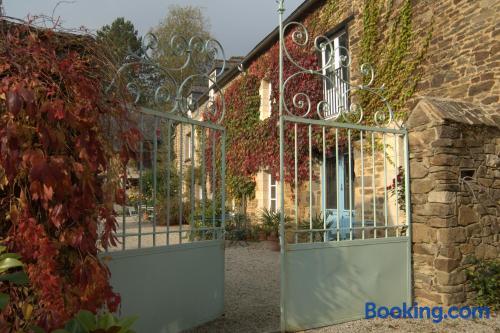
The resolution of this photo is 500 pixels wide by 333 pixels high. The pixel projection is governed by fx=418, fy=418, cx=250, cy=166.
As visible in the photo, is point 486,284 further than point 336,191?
No

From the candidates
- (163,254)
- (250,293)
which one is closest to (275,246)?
(250,293)

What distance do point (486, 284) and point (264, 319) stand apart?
2452mm

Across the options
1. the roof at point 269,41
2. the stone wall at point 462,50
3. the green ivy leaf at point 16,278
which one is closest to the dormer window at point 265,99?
the roof at point 269,41

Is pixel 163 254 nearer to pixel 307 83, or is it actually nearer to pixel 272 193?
pixel 307 83

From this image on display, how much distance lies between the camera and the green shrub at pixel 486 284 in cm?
454

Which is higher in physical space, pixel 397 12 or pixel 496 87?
pixel 397 12

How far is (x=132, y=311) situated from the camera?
10.9 feet

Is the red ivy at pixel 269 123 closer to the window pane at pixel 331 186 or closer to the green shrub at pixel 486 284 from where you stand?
the window pane at pixel 331 186

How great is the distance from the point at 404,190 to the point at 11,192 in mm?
4140

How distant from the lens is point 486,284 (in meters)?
4.56

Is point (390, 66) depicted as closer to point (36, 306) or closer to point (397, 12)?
point (397, 12)

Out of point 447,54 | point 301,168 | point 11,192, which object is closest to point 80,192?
point 11,192

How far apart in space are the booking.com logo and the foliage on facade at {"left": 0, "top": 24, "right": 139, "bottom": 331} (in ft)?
9.89

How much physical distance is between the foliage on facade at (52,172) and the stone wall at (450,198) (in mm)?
3400
